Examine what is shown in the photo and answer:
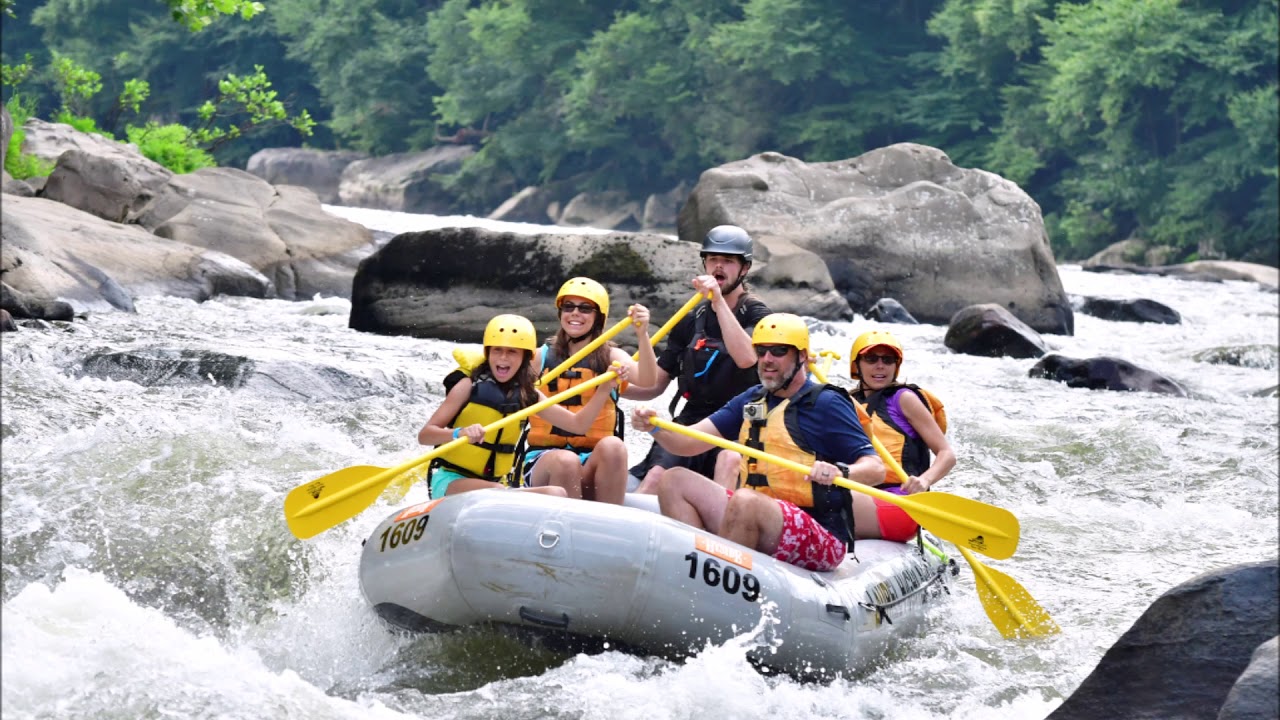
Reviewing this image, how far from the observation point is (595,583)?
4.25 m

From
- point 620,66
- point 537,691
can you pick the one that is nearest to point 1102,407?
point 537,691

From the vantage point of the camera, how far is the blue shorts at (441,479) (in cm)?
509

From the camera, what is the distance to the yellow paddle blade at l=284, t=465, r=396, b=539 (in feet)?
16.4

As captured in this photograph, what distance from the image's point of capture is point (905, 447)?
18.6 ft

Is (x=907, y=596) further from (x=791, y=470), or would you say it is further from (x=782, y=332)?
(x=782, y=332)

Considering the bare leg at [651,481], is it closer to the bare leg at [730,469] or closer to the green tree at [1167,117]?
the bare leg at [730,469]

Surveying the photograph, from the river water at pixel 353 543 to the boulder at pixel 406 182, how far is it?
30.8 m

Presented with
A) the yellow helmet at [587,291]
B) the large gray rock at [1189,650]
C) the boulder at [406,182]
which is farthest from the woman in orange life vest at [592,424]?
the boulder at [406,182]

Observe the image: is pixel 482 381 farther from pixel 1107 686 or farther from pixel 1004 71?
pixel 1004 71

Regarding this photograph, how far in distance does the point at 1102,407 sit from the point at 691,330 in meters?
5.61

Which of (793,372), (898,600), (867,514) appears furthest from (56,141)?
(898,600)

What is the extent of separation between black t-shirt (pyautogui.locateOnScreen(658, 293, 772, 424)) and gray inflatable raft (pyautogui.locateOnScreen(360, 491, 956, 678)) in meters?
0.99

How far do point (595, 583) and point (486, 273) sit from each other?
24.2 ft

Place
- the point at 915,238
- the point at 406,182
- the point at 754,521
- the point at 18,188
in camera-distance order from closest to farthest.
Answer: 1. the point at 754,521
2. the point at 18,188
3. the point at 915,238
4. the point at 406,182
